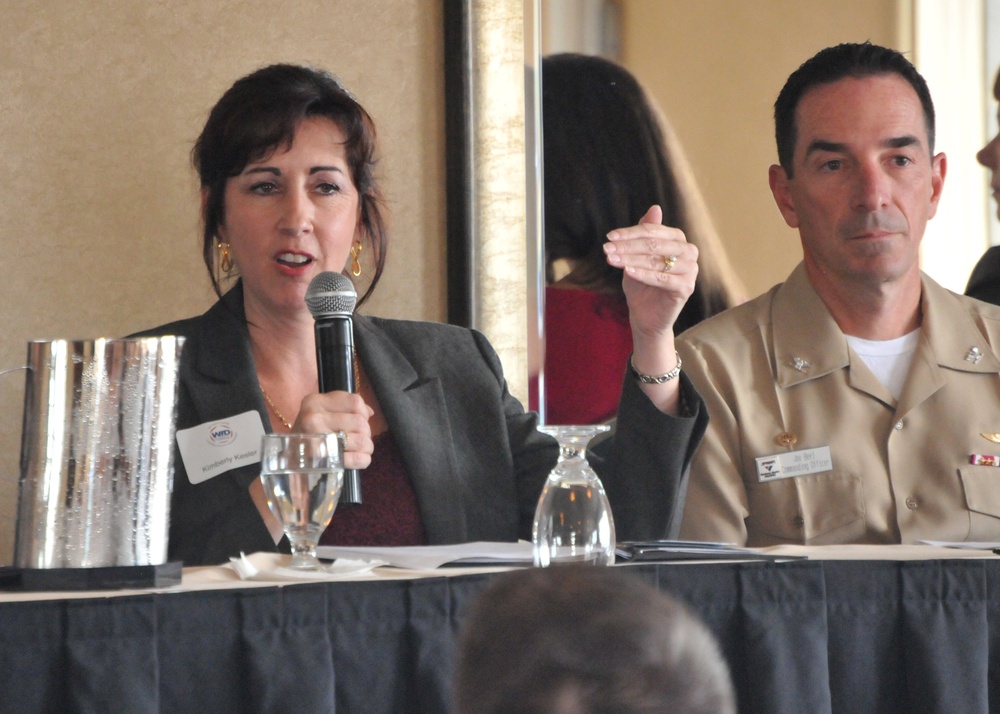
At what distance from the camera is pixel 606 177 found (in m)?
2.69

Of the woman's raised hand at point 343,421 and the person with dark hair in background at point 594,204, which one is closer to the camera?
the woman's raised hand at point 343,421

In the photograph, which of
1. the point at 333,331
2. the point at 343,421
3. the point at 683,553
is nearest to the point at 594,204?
the point at 333,331

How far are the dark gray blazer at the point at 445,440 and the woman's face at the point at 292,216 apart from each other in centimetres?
9

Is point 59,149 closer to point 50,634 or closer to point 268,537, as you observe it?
point 268,537

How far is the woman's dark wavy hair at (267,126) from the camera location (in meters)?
2.21

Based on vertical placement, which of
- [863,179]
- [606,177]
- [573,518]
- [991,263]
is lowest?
[573,518]

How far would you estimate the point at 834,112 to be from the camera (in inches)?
95.3

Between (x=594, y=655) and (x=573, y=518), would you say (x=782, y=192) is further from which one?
(x=594, y=655)

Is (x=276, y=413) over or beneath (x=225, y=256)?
beneath

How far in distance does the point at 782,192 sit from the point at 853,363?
1.63ft

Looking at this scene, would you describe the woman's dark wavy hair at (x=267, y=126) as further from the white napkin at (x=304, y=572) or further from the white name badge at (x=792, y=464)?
the white napkin at (x=304, y=572)

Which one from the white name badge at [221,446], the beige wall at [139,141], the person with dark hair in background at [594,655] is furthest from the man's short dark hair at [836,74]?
the person with dark hair in background at [594,655]

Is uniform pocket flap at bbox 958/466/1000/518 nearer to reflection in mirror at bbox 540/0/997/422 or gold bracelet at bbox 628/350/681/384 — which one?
reflection in mirror at bbox 540/0/997/422

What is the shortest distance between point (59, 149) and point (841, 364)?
5.54ft
